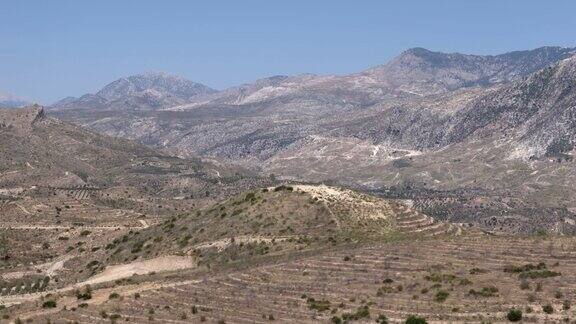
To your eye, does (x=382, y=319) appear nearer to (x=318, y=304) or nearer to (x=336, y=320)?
(x=336, y=320)

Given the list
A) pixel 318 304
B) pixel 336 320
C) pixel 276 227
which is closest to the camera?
pixel 336 320

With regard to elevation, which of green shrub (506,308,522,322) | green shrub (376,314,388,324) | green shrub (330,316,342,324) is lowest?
green shrub (506,308,522,322)

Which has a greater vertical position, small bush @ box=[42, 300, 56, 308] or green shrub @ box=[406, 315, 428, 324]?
small bush @ box=[42, 300, 56, 308]

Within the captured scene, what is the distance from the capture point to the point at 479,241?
262 ft

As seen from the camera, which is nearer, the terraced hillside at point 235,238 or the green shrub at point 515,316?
the green shrub at point 515,316

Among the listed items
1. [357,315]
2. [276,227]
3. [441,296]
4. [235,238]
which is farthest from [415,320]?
[276,227]

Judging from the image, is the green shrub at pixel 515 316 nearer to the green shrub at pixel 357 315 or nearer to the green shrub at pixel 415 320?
the green shrub at pixel 415 320

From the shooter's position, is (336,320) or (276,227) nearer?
(336,320)

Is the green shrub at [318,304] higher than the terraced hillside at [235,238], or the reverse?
the terraced hillside at [235,238]

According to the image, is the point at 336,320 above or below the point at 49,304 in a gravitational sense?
below

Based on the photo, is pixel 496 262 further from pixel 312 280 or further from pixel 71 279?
pixel 71 279

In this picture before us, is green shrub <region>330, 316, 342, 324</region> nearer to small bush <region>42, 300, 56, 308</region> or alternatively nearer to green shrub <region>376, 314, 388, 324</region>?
green shrub <region>376, 314, 388, 324</region>

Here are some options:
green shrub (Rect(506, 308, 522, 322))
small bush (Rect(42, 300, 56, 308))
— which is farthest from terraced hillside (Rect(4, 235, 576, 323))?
small bush (Rect(42, 300, 56, 308))

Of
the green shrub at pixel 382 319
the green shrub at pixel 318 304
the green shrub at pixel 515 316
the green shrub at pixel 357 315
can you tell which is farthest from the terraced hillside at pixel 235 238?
the green shrub at pixel 515 316
